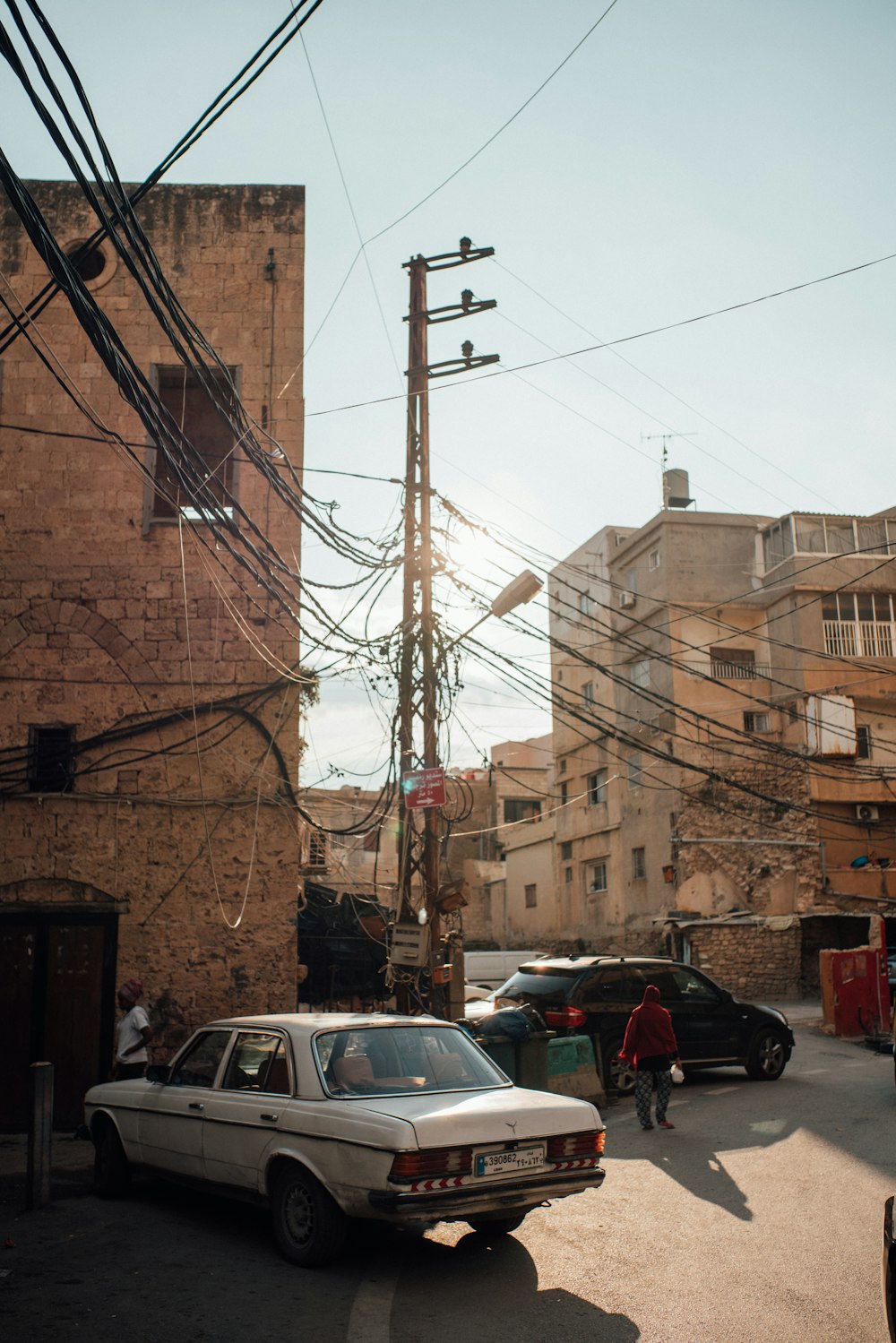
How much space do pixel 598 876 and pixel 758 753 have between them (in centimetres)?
827

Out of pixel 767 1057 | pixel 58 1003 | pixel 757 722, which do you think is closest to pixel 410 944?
pixel 58 1003

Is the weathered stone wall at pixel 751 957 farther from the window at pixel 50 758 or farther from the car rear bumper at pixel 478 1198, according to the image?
the car rear bumper at pixel 478 1198

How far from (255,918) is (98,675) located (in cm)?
339

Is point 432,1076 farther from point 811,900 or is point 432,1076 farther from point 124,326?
point 811,900

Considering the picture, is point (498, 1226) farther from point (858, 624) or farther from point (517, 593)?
point (858, 624)

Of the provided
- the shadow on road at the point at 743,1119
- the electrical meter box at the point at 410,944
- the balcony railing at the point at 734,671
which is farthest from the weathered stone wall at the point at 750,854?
the electrical meter box at the point at 410,944

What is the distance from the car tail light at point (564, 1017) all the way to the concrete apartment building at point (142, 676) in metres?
3.05

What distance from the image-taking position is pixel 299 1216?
254 inches

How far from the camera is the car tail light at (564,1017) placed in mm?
13242

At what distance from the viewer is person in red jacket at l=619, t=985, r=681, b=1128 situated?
435 inches

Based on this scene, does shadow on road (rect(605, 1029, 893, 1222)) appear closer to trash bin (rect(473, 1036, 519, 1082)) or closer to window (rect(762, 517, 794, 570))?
trash bin (rect(473, 1036, 519, 1082))

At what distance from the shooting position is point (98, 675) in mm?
13336

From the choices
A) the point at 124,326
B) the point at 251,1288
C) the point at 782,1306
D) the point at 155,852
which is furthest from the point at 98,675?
the point at 782,1306

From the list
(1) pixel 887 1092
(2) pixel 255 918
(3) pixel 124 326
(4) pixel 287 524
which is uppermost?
(3) pixel 124 326
